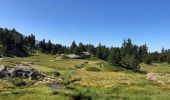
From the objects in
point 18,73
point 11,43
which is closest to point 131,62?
point 18,73

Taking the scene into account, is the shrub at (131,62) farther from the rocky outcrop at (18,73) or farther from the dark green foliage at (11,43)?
the dark green foliage at (11,43)

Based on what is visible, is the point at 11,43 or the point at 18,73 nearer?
the point at 18,73

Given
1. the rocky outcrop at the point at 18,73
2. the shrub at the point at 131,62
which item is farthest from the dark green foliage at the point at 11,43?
the rocky outcrop at the point at 18,73

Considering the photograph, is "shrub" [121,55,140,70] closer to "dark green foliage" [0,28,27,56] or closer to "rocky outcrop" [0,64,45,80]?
"rocky outcrop" [0,64,45,80]

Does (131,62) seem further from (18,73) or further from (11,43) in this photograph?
(11,43)

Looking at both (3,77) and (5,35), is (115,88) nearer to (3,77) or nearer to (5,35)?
(3,77)

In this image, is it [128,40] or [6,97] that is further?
[128,40]

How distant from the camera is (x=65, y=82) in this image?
75125 mm

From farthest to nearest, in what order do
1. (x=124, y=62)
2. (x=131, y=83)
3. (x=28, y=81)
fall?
(x=124, y=62) < (x=131, y=83) < (x=28, y=81)

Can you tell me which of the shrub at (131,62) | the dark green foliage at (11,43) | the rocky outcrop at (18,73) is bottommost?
the rocky outcrop at (18,73)

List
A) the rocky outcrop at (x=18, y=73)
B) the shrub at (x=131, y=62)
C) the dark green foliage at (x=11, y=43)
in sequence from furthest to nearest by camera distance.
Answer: the dark green foliage at (x=11, y=43) → the shrub at (x=131, y=62) → the rocky outcrop at (x=18, y=73)

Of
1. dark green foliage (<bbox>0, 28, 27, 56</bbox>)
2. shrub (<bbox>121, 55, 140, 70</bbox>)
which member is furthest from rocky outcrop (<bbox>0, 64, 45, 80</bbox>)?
dark green foliage (<bbox>0, 28, 27, 56</bbox>)

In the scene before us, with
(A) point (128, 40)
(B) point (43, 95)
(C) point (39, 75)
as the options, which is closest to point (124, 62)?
(A) point (128, 40)

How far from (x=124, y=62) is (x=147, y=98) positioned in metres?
85.2
